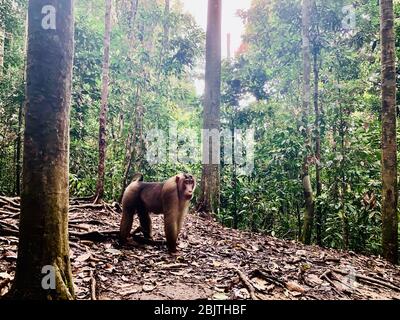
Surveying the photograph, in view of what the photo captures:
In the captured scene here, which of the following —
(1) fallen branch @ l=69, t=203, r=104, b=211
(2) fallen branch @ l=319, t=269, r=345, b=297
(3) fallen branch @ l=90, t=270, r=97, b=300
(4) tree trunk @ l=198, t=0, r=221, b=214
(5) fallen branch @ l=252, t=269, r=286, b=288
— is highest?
(4) tree trunk @ l=198, t=0, r=221, b=214

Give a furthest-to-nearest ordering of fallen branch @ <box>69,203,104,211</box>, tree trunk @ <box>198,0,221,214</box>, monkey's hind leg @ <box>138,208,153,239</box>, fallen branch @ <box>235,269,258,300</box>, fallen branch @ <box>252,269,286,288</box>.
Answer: tree trunk @ <box>198,0,221,214</box> → fallen branch @ <box>69,203,104,211</box> → monkey's hind leg @ <box>138,208,153,239</box> → fallen branch @ <box>252,269,286,288</box> → fallen branch @ <box>235,269,258,300</box>

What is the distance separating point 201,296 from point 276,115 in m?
8.96

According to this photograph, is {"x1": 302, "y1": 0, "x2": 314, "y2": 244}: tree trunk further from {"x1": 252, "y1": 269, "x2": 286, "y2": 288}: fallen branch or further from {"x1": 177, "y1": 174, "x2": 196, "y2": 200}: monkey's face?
{"x1": 252, "y1": 269, "x2": 286, "y2": 288}: fallen branch

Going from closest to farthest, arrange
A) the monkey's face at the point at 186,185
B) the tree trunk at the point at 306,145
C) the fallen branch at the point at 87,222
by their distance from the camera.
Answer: the monkey's face at the point at 186,185 → the fallen branch at the point at 87,222 → the tree trunk at the point at 306,145

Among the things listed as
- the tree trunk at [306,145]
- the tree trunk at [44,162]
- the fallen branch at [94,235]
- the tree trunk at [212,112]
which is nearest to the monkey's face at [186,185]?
the fallen branch at [94,235]

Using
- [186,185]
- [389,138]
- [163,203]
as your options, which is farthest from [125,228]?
[389,138]

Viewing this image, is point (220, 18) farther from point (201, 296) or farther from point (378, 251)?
point (201, 296)

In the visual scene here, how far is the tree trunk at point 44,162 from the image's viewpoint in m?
3.12

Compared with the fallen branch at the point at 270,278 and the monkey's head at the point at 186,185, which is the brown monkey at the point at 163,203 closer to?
the monkey's head at the point at 186,185

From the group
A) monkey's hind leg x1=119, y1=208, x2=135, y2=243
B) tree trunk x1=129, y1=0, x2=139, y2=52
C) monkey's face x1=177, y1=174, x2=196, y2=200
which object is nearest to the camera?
monkey's face x1=177, y1=174, x2=196, y2=200

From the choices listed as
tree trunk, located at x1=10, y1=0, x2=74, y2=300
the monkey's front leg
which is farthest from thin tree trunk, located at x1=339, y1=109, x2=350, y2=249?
tree trunk, located at x1=10, y1=0, x2=74, y2=300

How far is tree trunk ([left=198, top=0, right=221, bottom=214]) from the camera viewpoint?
1043 cm

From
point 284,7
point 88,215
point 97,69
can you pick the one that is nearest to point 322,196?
point 88,215

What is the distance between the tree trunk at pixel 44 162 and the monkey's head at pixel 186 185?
9.33ft
